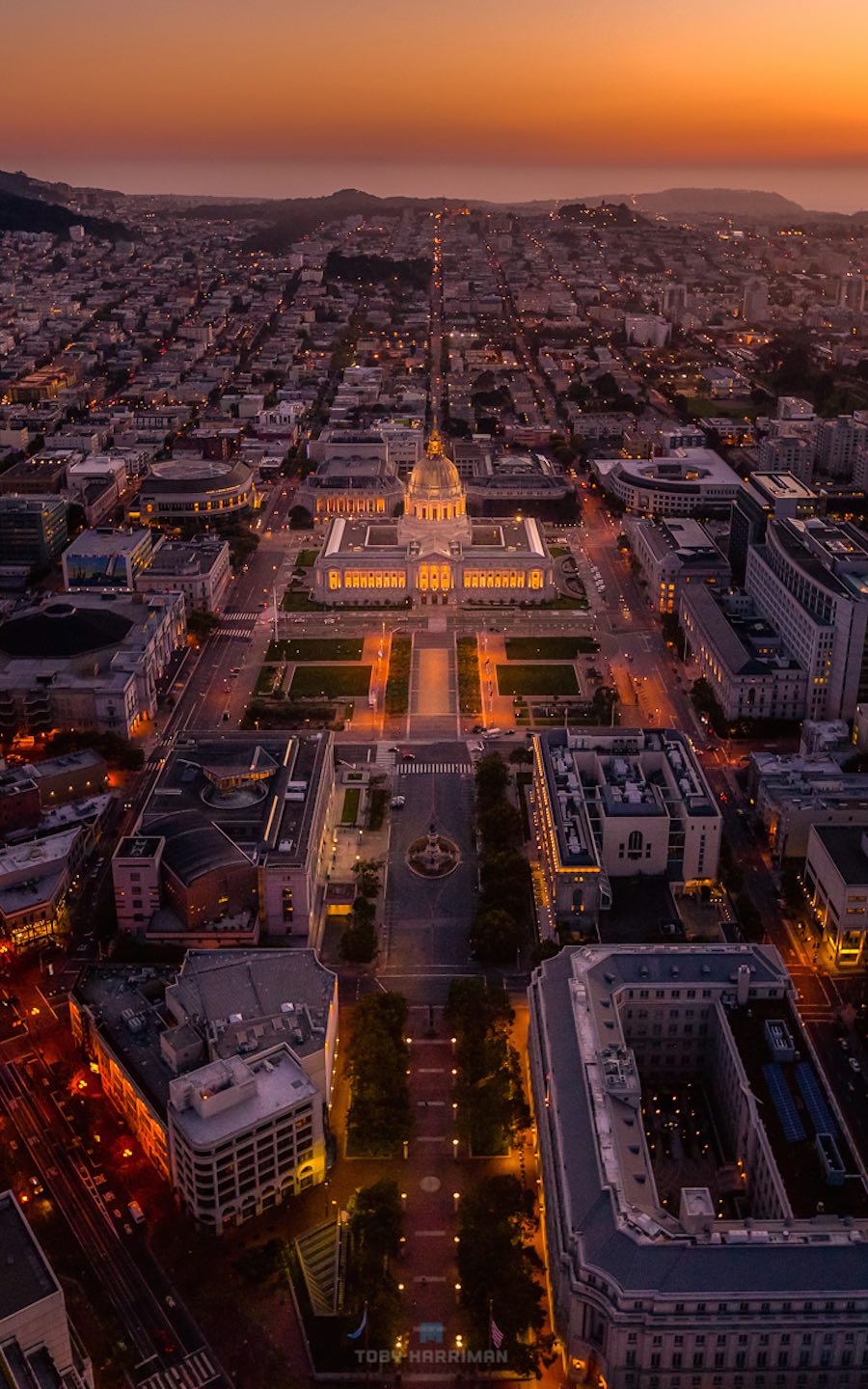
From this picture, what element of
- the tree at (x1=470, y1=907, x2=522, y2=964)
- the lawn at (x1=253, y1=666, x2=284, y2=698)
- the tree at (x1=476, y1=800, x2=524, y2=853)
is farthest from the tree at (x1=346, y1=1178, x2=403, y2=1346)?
the lawn at (x1=253, y1=666, x2=284, y2=698)

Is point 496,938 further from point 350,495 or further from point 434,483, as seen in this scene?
point 350,495

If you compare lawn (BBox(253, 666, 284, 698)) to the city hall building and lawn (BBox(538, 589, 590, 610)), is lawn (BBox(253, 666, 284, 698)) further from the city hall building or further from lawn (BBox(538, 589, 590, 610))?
lawn (BBox(538, 589, 590, 610))

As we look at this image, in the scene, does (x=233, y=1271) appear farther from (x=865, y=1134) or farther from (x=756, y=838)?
(x=756, y=838)

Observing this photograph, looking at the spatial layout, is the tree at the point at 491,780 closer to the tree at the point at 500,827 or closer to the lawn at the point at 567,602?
the tree at the point at 500,827

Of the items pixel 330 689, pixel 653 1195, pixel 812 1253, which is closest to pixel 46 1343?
pixel 653 1195

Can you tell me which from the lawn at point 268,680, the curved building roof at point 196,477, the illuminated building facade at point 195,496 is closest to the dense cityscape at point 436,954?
the lawn at point 268,680
